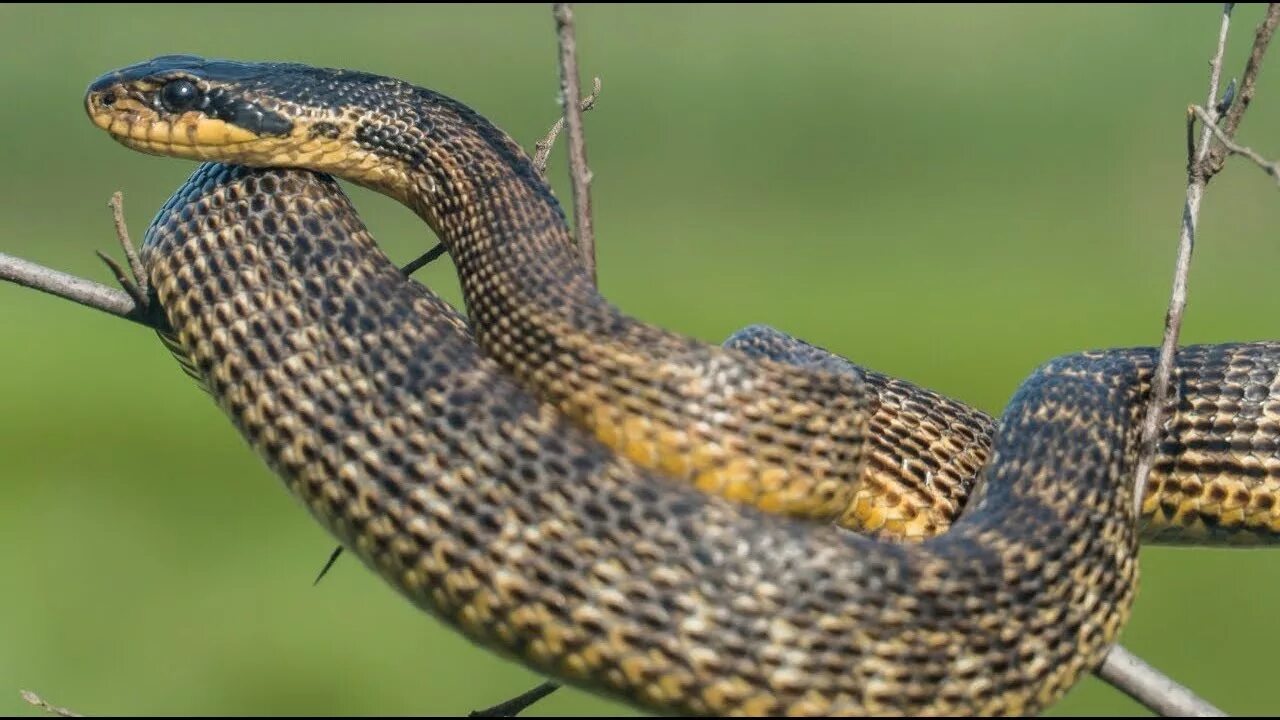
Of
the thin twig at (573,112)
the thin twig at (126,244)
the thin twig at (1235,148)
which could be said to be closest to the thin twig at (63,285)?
the thin twig at (126,244)

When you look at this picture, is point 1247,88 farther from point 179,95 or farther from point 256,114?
point 179,95

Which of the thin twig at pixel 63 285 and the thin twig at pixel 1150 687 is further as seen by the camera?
the thin twig at pixel 63 285

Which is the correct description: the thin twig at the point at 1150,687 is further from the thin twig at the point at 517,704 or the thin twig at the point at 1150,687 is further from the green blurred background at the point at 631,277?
the green blurred background at the point at 631,277

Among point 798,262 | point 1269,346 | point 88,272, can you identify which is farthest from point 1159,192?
point 1269,346

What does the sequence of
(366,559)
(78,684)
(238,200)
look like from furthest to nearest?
(78,684)
(238,200)
(366,559)

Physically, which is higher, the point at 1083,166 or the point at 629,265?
the point at 1083,166

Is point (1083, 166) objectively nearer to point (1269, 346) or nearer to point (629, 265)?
point (629, 265)

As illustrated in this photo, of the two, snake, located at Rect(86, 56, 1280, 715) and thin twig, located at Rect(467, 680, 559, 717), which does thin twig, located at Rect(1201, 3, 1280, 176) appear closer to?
snake, located at Rect(86, 56, 1280, 715)
